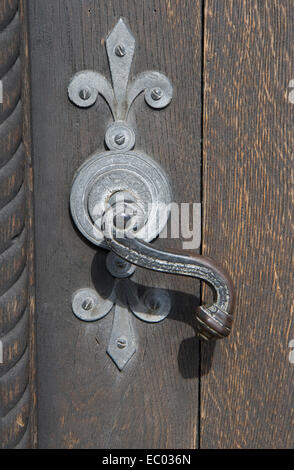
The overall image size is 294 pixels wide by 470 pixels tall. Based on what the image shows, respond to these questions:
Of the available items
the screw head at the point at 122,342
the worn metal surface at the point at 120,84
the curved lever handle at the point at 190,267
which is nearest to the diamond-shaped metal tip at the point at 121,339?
the screw head at the point at 122,342

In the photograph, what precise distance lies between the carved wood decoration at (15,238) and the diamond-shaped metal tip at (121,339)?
9 centimetres

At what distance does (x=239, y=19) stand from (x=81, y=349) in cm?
40

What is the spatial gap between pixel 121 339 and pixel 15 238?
0.17 metres

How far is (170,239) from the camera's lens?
56 centimetres

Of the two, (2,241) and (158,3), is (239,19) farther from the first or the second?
(2,241)

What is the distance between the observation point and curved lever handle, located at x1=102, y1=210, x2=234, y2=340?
0.48m

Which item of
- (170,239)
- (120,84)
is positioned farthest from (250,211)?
(120,84)

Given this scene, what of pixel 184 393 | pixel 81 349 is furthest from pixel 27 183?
pixel 184 393

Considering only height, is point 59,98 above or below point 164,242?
above

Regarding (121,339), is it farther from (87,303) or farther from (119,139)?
(119,139)

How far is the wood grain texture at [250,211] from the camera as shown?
0.52 metres

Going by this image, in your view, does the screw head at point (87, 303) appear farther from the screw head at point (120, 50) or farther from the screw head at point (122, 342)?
the screw head at point (120, 50)

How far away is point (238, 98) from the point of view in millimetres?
533

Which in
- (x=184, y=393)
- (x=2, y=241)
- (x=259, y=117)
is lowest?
(x=184, y=393)
